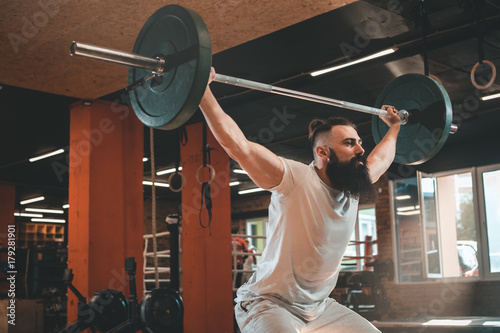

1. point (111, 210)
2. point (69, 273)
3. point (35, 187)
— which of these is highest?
point (35, 187)

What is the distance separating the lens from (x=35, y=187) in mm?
11805

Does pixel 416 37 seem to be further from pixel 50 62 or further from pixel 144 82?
pixel 144 82

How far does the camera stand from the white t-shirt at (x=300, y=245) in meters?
2.16

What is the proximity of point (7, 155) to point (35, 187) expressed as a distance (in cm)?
280

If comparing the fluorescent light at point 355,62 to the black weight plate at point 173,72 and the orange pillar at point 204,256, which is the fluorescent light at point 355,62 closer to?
the orange pillar at point 204,256

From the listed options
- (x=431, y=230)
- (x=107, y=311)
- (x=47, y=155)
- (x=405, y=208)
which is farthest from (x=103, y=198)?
(x=405, y=208)

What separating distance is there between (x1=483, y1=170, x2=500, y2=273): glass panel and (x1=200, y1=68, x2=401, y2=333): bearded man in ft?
23.0

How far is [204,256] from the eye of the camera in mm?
6473

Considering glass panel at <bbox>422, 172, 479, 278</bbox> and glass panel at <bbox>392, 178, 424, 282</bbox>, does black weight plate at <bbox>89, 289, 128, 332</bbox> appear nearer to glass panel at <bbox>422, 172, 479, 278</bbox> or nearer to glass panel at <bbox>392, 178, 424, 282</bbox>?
glass panel at <bbox>422, 172, 479, 278</bbox>

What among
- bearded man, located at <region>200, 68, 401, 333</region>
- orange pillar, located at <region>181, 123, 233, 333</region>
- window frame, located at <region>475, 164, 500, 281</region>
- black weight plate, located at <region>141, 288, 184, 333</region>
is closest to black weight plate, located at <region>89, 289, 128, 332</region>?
black weight plate, located at <region>141, 288, 184, 333</region>

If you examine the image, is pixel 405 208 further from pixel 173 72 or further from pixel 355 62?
pixel 173 72

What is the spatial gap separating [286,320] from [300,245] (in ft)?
0.98

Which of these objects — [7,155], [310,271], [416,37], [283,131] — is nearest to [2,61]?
[310,271]

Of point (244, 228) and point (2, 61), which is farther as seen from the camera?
point (244, 228)
